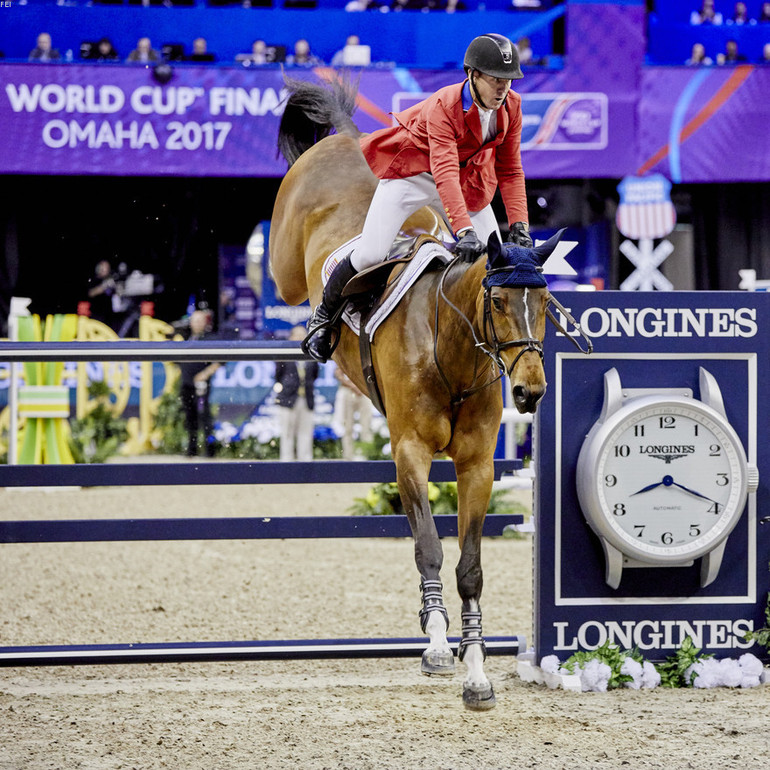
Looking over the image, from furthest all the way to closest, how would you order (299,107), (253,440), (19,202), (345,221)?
(19,202) < (253,440) < (299,107) < (345,221)

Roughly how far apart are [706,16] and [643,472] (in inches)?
589

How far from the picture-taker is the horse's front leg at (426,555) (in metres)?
3.62

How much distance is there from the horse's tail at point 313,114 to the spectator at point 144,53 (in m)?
8.99

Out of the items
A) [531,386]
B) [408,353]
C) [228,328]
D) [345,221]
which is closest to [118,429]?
[228,328]

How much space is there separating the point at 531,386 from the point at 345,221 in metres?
2.12

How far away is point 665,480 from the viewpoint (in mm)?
4672

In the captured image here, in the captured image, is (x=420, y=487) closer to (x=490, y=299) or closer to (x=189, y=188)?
(x=490, y=299)

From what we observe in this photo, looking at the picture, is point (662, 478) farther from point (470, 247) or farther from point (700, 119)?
point (700, 119)

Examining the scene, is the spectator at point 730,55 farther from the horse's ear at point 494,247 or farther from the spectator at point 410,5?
the horse's ear at point 494,247

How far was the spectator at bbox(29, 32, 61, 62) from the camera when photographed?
45.2ft

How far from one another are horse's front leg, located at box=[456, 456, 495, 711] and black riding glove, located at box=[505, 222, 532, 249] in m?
0.89

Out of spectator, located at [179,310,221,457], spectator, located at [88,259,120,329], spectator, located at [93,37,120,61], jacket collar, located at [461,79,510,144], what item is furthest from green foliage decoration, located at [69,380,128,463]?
jacket collar, located at [461,79,510,144]

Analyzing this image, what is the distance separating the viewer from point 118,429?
12.5m

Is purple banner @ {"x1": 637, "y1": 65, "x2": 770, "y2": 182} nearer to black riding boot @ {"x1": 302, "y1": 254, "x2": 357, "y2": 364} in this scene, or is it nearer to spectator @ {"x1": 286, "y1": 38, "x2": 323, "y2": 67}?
spectator @ {"x1": 286, "y1": 38, "x2": 323, "y2": 67}
